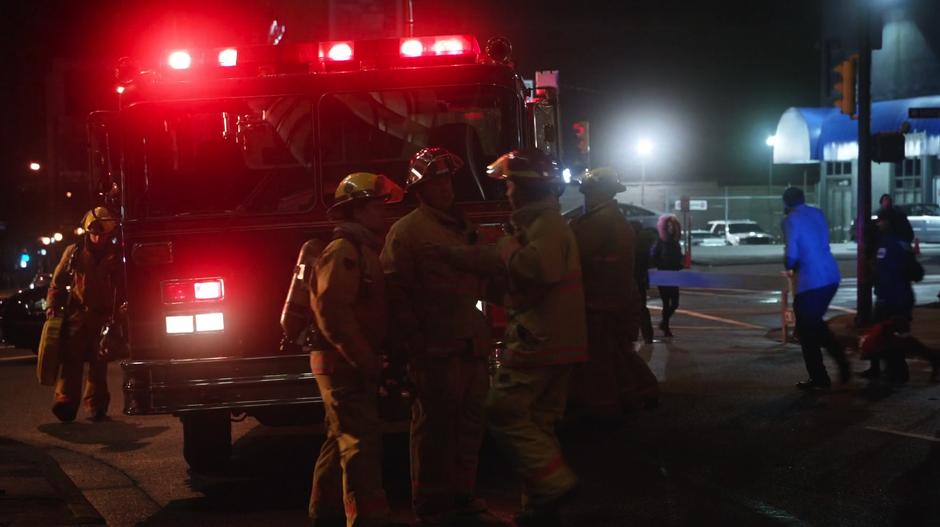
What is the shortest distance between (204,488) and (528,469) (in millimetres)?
2860

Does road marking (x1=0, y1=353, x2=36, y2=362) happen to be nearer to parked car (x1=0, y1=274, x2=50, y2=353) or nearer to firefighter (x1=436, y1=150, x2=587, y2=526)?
parked car (x1=0, y1=274, x2=50, y2=353)

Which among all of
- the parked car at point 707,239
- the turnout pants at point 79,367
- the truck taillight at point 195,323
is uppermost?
the truck taillight at point 195,323

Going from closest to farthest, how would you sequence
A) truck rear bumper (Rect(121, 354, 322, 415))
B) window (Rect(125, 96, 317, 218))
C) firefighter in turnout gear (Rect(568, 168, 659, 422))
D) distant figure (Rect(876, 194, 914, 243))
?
truck rear bumper (Rect(121, 354, 322, 415)) < window (Rect(125, 96, 317, 218)) < firefighter in turnout gear (Rect(568, 168, 659, 422)) < distant figure (Rect(876, 194, 914, 243))

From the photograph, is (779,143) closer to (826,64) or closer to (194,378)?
(826,64)

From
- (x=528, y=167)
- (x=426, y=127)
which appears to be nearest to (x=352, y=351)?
(x=528, y=167)

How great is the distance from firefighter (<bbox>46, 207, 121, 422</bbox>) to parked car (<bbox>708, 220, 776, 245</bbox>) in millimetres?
39519

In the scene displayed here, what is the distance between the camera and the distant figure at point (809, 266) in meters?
9.70

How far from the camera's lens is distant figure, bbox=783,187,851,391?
9703 millimetres

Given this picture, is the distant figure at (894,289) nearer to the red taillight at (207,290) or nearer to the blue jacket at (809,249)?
the blue jacket at (809,249)

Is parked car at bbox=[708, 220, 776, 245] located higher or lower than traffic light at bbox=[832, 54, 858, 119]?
lower

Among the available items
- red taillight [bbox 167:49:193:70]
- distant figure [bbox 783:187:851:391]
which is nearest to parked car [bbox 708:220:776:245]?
distant figure [bbox 783:187:851:391]

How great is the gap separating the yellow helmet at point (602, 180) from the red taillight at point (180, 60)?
278 cm

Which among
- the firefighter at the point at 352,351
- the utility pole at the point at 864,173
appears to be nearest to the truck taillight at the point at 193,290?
the firefighter at the point at 352,351

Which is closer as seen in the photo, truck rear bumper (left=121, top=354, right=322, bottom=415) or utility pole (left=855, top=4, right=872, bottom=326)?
truck rear bumper (left=121, top=354, right=322, bottom=415)
